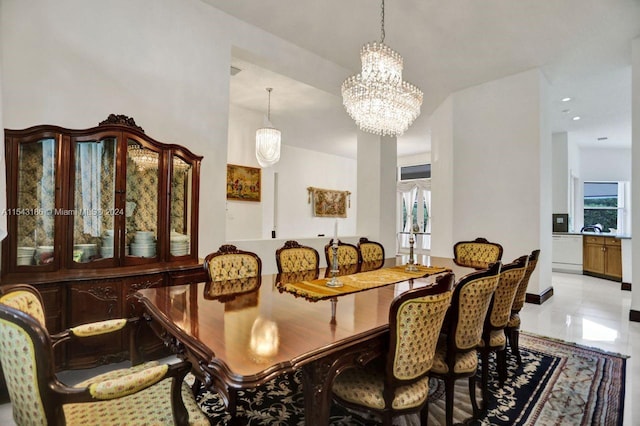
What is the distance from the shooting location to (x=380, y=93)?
3098 millimetres

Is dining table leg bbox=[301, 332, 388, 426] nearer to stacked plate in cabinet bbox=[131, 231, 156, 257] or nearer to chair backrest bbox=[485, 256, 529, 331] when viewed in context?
chair backrest bbox=[485, 256, 529, 331]

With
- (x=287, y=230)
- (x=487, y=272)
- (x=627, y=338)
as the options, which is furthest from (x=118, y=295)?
(x=287, y=230)

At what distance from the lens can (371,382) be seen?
60.7 inches

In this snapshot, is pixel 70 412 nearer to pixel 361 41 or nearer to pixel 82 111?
pixel 82 111

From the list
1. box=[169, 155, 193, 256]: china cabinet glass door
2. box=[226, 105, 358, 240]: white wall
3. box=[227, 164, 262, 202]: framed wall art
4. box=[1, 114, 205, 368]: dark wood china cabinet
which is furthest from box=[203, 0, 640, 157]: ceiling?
box=[1, 114, 205, 368]: dark wood china cabinet

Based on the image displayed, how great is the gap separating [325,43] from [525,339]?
4.08 m

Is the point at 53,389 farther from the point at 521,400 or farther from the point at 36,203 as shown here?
the point at 521,400

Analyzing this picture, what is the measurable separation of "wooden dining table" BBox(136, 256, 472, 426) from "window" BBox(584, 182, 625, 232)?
397 inches

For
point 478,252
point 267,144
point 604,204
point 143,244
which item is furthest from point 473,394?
point 604,204

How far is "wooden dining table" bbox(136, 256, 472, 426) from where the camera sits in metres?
1.12

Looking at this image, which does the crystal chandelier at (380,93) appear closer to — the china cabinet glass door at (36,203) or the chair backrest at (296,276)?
the chair backrest at (296,276)

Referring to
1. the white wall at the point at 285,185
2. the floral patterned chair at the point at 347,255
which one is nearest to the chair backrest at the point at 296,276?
the floral patterned chair at the point at 347,255

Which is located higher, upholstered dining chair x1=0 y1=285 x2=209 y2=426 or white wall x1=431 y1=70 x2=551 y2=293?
white wall x1=431 y1=70 x2=551 y2=293

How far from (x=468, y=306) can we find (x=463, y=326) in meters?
0.12
